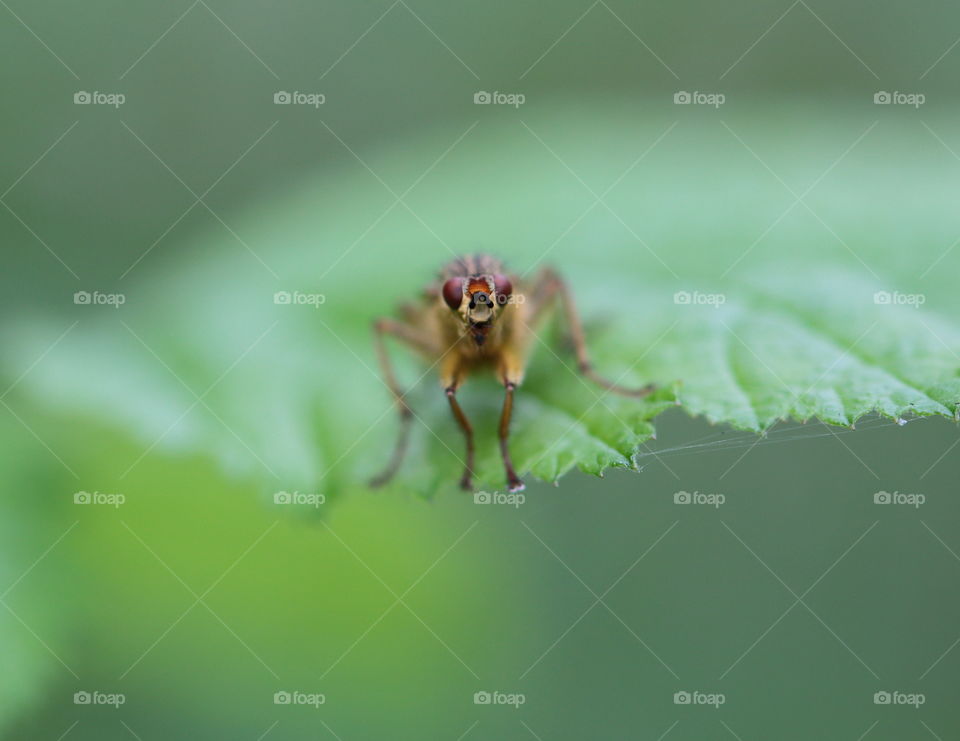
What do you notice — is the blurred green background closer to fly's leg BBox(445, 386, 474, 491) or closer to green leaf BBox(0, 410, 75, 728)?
green leaf BBox(0, 410, 75, 728)

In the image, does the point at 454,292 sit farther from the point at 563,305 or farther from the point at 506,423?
the point at 563,305

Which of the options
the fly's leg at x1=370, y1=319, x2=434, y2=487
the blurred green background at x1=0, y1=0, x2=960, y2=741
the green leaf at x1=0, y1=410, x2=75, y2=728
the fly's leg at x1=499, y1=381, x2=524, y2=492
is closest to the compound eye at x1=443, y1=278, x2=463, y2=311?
the fly's leg at x1=499, y1=381, x2=524, y2=492

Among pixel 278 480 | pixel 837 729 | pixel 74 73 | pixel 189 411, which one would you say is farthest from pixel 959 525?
pixel 74 73

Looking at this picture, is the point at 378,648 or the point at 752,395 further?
the point at 378,648

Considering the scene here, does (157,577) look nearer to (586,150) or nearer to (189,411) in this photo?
(189,411)

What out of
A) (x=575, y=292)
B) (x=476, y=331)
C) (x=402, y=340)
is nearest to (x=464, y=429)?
(x=476, y=331)

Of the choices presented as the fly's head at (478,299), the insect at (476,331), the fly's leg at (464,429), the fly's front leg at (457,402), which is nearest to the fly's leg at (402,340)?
the insect at (476,331)

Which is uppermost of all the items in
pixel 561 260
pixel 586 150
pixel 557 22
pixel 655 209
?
pixel 557 22
